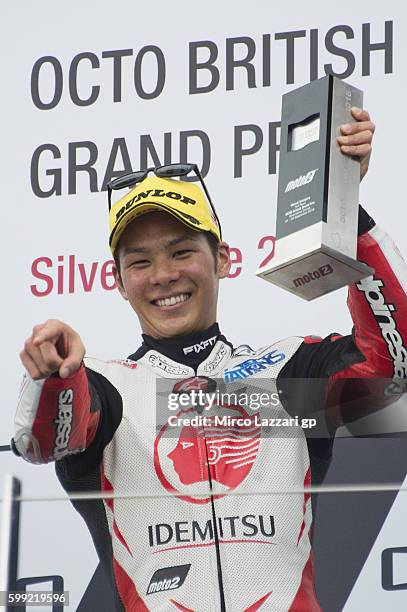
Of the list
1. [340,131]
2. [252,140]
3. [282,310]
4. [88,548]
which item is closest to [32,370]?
[88,548]

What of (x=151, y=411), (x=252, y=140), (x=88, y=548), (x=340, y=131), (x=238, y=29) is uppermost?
(x=238, y=29)

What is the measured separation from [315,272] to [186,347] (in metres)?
0.47

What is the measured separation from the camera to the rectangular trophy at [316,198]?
178 centimetres

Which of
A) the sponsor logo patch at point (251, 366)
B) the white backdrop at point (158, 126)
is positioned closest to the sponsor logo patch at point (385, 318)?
the sponsor logo patch at point (251, 366)

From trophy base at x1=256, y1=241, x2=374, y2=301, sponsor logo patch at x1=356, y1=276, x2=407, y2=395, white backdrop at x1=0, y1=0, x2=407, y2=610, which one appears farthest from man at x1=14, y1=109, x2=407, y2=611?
white backdrop at x1=0, y1=0, x2=407, y2=610

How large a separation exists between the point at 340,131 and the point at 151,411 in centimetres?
50

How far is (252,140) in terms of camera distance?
2818mm

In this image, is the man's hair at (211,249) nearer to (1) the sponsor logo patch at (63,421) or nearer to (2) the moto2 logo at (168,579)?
(1) the sponsor logo patch at (63,421)

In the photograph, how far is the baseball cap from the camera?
2166mm

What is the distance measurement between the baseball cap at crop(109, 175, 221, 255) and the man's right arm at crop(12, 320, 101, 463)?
34 centimetres

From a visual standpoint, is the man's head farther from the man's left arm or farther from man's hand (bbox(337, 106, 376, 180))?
man's hand (bbox(337, 106, 376, 180))

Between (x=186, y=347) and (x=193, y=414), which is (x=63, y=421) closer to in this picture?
(x=193, y=414)

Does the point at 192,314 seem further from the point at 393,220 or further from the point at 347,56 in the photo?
the point at 347,56

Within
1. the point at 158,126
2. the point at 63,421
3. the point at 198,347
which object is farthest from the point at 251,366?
the point at 158,126
